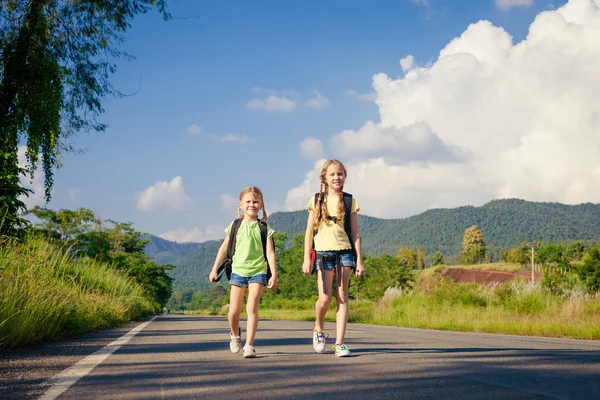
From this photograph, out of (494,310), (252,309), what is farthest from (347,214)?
(494,310)

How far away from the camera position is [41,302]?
929 centimetres

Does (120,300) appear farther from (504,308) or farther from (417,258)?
(417,258)

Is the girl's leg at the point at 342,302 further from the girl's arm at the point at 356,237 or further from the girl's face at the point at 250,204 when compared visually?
the girl's face at the point at 250,204

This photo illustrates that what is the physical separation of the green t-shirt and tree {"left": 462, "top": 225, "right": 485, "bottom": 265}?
171790 mm

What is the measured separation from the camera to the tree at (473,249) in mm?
173438

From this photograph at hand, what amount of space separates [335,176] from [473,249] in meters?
179

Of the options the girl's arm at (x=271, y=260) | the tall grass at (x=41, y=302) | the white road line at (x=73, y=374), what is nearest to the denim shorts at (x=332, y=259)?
the girl's arm at (x=271, y=260)

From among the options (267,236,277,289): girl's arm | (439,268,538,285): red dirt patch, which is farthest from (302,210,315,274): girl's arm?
(439,268,538,285): red dirt patch

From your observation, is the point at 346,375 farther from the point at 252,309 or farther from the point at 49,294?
the point at 49,294

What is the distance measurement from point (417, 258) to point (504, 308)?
18286 cm

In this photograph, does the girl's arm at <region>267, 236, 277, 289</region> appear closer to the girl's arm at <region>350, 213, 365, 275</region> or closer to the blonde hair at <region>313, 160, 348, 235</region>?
the blonde hair at <region>313, 160, 348, 235</region>

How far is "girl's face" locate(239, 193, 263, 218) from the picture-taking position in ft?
23.6

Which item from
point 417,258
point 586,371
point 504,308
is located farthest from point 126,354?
point 417,258

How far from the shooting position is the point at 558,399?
3982 mm
